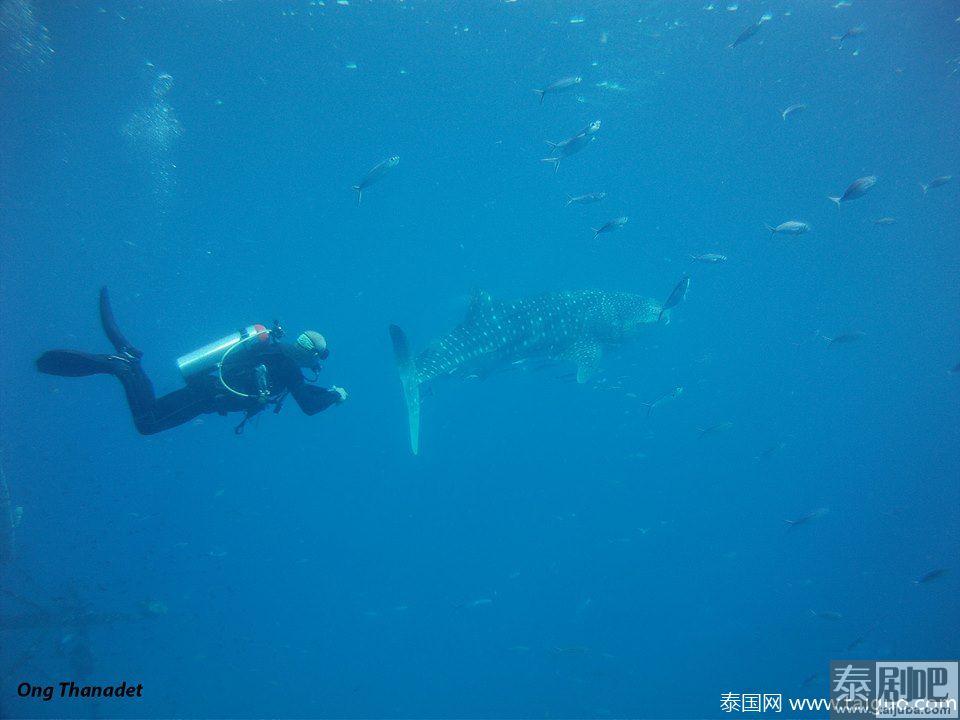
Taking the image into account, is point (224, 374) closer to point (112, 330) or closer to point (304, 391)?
point (304, 391)

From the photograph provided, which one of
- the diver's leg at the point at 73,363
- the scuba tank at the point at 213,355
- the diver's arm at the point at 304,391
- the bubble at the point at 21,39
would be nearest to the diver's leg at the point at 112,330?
the diver's leg at the point at 73,363

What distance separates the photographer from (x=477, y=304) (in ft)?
27.5

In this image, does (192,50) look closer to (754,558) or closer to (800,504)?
(754,558)

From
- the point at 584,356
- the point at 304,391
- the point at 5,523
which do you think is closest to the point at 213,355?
the point at 304,391

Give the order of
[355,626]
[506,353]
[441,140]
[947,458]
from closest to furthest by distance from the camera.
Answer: [506,353], [355,626], [441,140], [947,458]

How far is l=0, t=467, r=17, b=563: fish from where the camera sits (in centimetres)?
1053

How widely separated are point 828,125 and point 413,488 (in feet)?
93.1

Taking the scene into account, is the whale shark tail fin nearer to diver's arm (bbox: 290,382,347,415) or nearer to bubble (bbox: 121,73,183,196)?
diver's arm (bbox: 290,382,347,415)

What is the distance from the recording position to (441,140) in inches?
911

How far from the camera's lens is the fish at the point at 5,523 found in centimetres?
1053

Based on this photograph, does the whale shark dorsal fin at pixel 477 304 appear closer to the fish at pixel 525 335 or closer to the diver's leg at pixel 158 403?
the fish at pixel 525 335

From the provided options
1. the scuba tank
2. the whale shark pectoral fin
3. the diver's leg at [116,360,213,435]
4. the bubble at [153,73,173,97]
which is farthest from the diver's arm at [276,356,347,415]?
the bubble at [153,73,173,97]

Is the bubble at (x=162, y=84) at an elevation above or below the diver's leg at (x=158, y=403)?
above

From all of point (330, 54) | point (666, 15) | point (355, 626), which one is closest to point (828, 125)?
point (666, 15)
